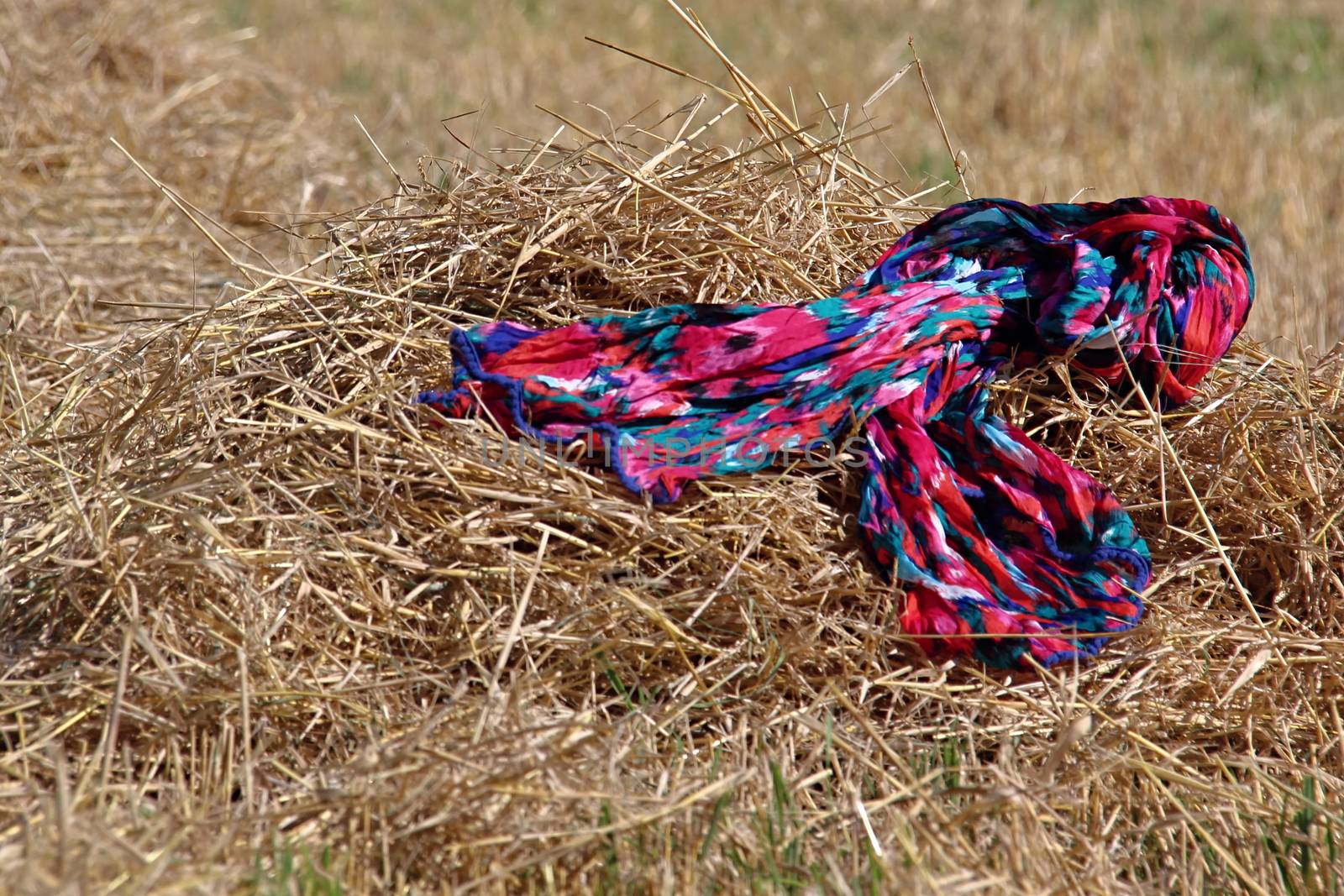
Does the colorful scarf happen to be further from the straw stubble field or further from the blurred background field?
the blurred background field

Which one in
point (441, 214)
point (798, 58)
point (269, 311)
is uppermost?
point (441, 214)

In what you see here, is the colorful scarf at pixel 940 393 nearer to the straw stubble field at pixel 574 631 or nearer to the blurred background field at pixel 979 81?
the straw stubble field at pixel 574 631

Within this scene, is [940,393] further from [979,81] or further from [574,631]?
[979,81]

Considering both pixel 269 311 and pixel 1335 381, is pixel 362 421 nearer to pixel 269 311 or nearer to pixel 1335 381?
pixel 269 311

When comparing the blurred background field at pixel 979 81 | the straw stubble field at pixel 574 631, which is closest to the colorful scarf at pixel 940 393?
the straw stubble field at pixel 574 631

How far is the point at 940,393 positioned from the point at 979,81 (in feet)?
12.4

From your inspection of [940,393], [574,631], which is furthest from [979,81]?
[574,631]

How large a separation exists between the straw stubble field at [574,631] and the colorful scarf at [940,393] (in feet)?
0.23

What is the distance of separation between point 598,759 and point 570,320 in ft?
2.96

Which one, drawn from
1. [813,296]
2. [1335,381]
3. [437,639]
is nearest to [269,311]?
[437,639]

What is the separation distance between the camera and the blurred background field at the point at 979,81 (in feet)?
14.5

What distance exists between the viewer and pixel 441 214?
2396 mm

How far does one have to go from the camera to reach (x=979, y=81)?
5465 millimetres

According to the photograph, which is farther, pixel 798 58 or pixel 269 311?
pixel 798 58
